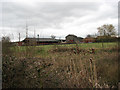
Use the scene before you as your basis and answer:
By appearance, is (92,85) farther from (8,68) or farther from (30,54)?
(30,54)

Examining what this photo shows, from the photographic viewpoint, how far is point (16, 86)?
228 centimetres

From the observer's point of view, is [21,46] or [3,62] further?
[21,46]

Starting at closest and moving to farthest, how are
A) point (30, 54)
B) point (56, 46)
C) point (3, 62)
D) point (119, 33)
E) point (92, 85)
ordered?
point (119, 33)
point (92, 85)
point (3, 62)
point (30, 54)
point (56, 46)

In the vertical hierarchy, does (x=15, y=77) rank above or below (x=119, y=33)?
below

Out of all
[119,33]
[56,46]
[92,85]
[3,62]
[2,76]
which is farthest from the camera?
[56,46]

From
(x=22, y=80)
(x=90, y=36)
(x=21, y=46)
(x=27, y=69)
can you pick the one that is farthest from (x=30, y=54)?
(x=90, y=36)

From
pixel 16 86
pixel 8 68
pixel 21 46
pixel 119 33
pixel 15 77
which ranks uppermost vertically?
pixel 119 33

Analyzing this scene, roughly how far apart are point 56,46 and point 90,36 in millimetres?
2115

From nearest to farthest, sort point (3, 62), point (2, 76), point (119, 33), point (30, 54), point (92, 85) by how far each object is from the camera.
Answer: point (119, 33)
point (92, 85)
point (2, 76)
point (3, 62)
point (30, 54)

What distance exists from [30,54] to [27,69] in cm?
165

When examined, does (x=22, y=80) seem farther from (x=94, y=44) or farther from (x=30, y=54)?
(x=94, y=44)

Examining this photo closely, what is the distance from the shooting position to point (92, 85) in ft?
6.61

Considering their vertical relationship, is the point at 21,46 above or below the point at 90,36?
below

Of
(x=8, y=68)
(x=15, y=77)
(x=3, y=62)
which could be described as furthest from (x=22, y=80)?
(x=3, y=62)
